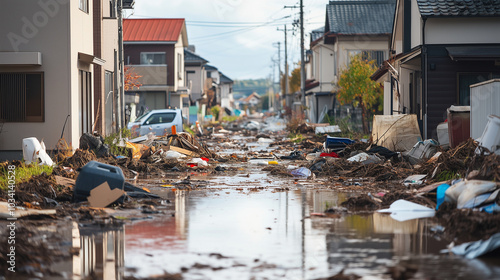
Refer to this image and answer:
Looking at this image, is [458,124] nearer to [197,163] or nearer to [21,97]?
[197,163]

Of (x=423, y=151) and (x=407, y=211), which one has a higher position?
(x=423, y=151)

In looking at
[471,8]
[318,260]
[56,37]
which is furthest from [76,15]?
[318,260]

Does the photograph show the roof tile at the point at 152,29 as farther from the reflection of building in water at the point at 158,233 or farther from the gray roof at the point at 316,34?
the reflection of building in water at the point at 158,233

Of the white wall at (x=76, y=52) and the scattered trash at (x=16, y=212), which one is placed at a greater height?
the white wall at (x=76, y=52)

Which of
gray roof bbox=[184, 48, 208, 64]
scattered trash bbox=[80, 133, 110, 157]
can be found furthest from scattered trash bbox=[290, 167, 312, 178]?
gray roof bbox=[184, 48, 208, 64]

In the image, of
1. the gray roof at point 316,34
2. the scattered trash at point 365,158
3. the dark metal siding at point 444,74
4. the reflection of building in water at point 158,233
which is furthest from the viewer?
the gray roof at point 316,34

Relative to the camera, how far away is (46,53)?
1873 cm

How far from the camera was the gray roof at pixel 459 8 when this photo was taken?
21.7 metres

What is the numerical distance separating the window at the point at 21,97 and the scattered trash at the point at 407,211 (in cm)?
1169

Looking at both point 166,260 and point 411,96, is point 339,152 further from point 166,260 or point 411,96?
point 166,260

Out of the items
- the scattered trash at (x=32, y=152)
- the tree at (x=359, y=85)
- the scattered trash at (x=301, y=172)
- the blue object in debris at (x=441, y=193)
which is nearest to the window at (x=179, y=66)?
the tree at (x=359, y=85)

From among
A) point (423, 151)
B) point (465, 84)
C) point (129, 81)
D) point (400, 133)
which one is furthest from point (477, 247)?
Result: point (129, 81)

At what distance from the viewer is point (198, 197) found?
12773 mm

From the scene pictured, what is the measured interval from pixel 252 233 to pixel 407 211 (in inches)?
116
